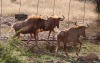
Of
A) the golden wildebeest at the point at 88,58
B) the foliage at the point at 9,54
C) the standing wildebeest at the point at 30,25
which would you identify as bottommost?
the golden wildebeest at the point at 88,58

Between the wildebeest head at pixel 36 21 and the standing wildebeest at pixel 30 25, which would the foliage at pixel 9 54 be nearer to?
the standing wildebeest at pixel 30 25

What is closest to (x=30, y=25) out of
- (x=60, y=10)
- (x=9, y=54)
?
(x=9, y=54)

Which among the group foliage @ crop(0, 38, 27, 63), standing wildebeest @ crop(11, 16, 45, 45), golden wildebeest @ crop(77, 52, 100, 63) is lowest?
golden wildebeest @ crop(77, 52, 100, 63)

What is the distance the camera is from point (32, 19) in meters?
10.9

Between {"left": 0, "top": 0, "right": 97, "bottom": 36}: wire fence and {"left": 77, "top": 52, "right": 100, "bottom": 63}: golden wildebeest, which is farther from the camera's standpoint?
{"left": 0, "top": 0, "right": 97, "bottom": 36}: wire fence

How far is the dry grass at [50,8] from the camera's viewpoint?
693 inches

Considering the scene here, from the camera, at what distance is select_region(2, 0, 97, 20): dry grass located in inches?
693

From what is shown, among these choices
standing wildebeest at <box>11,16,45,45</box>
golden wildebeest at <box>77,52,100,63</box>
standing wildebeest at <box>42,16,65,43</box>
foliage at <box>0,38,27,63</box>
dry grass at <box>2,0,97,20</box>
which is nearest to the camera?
foliage at <box>0,38,27,63</box>

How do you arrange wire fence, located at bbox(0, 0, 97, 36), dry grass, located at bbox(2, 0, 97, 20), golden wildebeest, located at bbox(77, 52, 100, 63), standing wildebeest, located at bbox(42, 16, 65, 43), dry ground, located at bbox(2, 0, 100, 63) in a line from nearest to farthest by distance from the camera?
golden wildebeest, located at bbox(77, 52, 100, 63) < standing wildebeest, located at bbox(42, 16, 65, 43) < dry ground, located at bbox(2, 0, 100, 63) < wire fence, located at bbox(0, 0, 97, 36) < dry grass, located at bbox(2, 0, 97, 20)

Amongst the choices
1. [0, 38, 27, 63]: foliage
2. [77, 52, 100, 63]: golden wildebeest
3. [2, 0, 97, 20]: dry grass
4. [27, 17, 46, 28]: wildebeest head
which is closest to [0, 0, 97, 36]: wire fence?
[2, 0, 97, 20]: dry grass

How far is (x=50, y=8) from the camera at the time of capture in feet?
63.0

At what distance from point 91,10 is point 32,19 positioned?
918cm

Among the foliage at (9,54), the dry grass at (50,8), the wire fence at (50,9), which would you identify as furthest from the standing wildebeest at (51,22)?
the dry grass at (50,8)

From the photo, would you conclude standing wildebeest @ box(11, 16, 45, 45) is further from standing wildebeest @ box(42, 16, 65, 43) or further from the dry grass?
the dry grass
